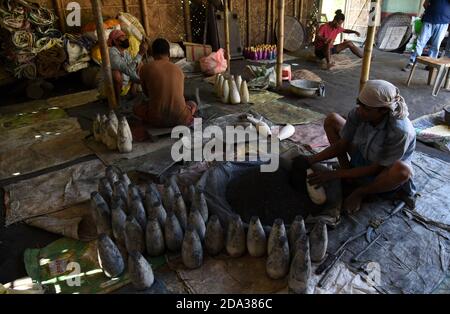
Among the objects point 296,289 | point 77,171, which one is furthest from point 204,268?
point 77,171

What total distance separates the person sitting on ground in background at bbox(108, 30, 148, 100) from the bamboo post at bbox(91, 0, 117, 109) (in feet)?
0.67

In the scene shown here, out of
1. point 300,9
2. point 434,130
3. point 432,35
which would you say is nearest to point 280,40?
point 434,130

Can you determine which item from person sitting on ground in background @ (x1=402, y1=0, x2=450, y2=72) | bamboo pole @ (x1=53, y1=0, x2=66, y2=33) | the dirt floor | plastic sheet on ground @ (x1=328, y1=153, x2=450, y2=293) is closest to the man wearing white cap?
plastic sheet on ground @ (x1=328, y1=153, x2=450, y2=293)

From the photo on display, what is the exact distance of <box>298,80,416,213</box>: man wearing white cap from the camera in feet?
6.88

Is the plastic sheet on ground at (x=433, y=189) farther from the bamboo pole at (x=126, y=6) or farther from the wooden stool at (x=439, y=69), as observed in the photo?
the bamboo pole at (x=126, y=6)

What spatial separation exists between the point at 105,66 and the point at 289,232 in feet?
10.4

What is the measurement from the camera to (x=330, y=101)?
455cm

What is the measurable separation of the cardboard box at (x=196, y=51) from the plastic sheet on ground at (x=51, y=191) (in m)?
3.96

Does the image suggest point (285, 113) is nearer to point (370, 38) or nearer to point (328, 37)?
point (370, 38)

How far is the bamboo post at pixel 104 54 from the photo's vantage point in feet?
12.6

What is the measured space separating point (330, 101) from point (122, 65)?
2766 mm

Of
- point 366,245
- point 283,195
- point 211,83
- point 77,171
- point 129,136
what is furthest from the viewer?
point 211,83
